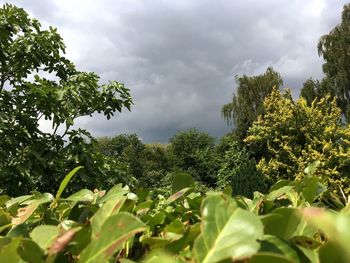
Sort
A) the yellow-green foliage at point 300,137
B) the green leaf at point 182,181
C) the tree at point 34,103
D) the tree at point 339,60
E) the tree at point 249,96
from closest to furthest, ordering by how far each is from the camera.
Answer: the green leaf at point 182,181 → the tree at point 34,103 → the yellow-green foliage at point 300,137 → the tree at point 339,60 → the tree at point 249,96

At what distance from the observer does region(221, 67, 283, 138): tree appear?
2866 cm

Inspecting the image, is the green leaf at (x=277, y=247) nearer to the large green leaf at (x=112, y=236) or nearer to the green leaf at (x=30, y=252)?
the large green leaf at (x=112, y=236)

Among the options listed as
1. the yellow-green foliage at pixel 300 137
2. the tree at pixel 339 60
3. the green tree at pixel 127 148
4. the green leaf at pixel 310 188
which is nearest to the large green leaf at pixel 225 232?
the green leaf at pixel 310 188

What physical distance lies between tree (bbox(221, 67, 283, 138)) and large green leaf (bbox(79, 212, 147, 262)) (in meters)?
28.2

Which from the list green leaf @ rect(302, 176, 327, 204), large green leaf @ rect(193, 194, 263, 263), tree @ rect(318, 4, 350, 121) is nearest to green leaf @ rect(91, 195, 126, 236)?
large green leaf @ rect(193, 194, 263, 263)

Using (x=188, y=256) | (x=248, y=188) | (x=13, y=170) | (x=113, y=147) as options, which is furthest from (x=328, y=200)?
(x=113, y=147)

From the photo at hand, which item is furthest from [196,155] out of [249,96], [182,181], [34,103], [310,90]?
[182,181]

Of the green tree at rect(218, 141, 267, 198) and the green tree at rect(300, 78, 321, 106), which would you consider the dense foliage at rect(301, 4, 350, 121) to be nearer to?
the green tree at rect(300, 78, 321, 106)

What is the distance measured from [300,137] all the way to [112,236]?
780 inches

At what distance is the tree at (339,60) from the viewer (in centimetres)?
2434

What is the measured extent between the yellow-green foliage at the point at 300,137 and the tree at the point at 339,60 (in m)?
4.09

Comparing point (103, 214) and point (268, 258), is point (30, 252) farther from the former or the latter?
point (268, 258)

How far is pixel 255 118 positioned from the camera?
27.9 metres

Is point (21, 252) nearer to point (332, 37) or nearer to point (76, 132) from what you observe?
point (76, 132)
